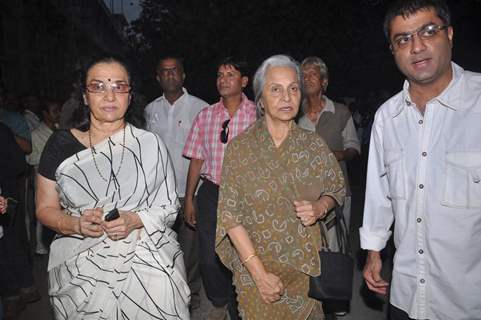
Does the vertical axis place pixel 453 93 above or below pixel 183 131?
above

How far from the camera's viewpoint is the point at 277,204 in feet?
9.34

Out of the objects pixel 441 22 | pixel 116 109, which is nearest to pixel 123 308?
pixel 116 109

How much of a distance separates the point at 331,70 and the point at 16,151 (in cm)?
1343

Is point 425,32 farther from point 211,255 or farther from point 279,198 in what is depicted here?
point 211,255

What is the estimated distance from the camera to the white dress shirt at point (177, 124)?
5.40 meters

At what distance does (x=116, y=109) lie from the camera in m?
2.84

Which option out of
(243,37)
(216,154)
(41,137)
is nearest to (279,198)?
(216,154)

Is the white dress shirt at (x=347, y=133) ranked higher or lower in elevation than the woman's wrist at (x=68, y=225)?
higher

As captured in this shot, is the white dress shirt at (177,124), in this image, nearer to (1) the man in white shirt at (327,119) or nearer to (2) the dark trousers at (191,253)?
(2) the dark trousers at (191,253)

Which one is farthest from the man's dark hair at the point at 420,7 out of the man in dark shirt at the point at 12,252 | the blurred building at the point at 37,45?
the blurred building at the point at 37,45

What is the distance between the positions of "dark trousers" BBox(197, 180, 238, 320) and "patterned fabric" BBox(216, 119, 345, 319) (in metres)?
1.60

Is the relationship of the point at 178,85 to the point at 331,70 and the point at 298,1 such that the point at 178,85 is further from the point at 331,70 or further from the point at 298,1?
the point at 331,70

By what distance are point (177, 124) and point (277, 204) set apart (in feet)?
9.24

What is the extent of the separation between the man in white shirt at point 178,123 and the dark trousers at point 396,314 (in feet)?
9.34
